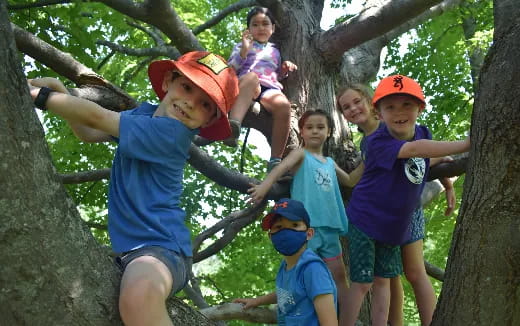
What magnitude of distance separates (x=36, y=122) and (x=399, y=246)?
2.70m

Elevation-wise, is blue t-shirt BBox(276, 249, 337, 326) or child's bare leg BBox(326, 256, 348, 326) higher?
child's bare leg BBox(326, 256, 348, 326)

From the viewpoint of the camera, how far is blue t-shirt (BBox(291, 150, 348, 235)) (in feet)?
13.0

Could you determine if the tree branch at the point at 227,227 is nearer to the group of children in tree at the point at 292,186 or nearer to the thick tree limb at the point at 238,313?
the group of children in tree at the point at 292,186

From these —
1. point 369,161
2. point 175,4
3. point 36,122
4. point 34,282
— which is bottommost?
point 34,282

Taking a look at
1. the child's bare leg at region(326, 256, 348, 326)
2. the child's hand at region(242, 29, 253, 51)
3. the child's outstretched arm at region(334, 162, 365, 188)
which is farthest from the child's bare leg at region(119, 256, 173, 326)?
the child's hand at region(242, 29, 253, 51)

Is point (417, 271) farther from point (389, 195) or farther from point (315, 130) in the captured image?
point (315, 130)

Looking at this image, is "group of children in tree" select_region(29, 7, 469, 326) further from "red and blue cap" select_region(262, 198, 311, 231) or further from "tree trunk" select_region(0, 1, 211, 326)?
"tree trunk" select_region(0, 1, 211, 326)

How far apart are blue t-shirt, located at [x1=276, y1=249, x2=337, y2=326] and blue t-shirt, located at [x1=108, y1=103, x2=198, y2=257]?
0.85 metres

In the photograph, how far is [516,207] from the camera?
2.19 m

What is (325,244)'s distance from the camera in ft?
12.9

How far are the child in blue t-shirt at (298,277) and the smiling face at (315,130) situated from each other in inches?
42.4

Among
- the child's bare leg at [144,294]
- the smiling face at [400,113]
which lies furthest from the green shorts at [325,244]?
the child's bare leg at [144,294]

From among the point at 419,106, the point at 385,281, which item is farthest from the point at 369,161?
the point at 385,281

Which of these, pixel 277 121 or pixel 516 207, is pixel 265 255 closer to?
pixel 277 121
